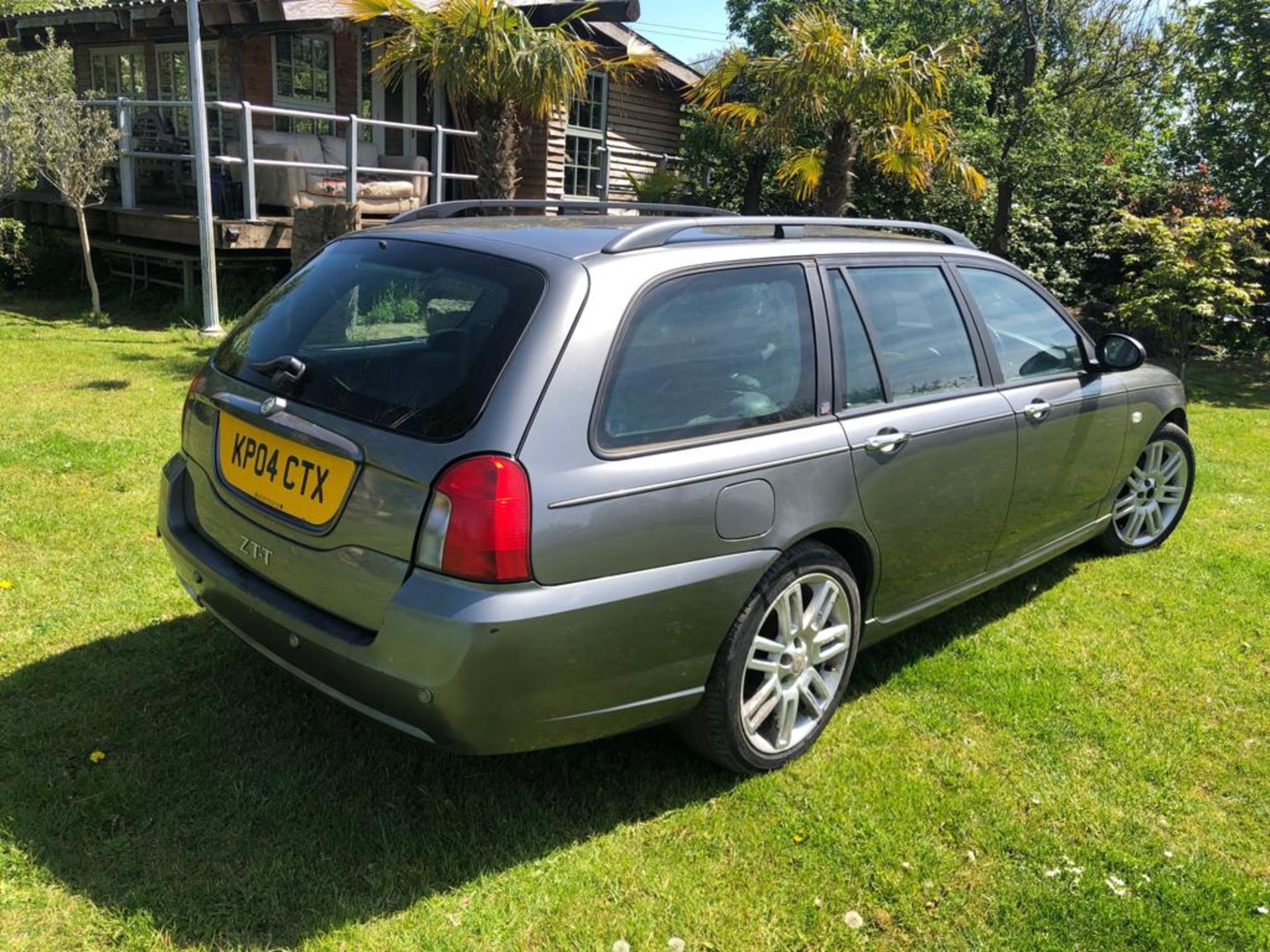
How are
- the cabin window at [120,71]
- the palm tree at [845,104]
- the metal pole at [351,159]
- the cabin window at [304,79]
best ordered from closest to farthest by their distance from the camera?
the palm tree at [845,104]
the metal pole at [351,159]
the cabin window at [304,79]
the cabin window at [120,71]

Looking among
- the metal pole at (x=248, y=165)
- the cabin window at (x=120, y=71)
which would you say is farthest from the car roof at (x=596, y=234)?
the cabin window at (x=120, y=71)

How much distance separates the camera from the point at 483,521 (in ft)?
7.37

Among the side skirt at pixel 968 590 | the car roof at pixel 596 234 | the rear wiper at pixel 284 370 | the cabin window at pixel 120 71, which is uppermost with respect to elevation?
Answer: the cabin window at pixel 120 71

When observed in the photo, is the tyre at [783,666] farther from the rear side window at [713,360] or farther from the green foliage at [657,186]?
the green foliage at [657,186]

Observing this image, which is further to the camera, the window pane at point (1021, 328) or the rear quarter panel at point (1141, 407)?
the rear quarter panel at point (1141, 407)

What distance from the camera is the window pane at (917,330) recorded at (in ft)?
10.8

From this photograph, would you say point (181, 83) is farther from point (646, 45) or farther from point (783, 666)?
point (783, 666)

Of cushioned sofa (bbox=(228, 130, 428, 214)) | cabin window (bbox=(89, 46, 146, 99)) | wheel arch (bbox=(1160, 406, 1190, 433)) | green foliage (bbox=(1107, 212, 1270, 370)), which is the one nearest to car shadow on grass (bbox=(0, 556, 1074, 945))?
wheel arch (bbox=(1160, 406, 1190, 433))

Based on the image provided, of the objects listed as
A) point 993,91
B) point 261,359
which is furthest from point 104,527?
point 993,91

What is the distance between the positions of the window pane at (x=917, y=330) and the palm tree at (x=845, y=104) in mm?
6906

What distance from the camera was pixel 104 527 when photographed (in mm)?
4543

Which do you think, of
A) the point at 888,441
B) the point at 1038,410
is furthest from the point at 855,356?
the point at 1038,410

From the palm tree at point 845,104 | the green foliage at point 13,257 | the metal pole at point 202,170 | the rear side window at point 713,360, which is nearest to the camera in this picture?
the rear side window at point 713,360

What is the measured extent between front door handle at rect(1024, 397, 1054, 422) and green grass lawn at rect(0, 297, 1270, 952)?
3.08ft
